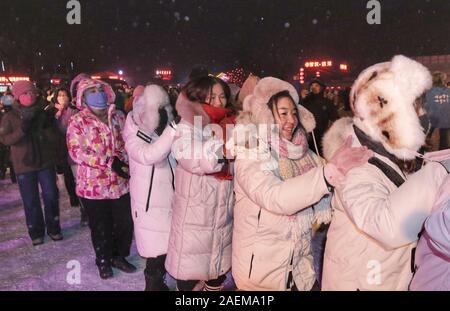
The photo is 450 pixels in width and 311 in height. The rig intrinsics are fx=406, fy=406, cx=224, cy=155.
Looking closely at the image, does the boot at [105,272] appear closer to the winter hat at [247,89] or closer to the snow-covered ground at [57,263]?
the snow-covered ground at [57,263]

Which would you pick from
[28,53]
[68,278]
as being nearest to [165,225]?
[68,278]

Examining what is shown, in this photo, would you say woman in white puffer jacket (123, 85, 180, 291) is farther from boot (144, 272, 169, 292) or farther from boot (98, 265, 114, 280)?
boot (98, 265, 114, 280)

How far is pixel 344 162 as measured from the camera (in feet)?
5.51

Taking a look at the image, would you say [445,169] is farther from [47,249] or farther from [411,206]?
[47,249]

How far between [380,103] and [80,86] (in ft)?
10.7

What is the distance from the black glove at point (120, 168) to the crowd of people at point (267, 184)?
0.01m

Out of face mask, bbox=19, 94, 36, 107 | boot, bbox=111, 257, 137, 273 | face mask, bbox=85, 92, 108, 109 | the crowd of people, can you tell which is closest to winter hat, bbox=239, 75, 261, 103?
the crowd of people

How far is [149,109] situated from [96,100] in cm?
91

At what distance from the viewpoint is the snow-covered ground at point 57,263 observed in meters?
4.00

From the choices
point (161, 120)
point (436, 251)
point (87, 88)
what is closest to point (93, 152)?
point (87, 88)

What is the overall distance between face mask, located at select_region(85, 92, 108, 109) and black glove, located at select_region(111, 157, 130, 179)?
0.60 m

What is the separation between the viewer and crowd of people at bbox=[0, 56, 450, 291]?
5.27ft

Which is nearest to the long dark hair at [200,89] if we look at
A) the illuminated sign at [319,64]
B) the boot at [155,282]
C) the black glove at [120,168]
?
the black glove at [120,168]

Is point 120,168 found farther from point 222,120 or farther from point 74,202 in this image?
point 74,202
